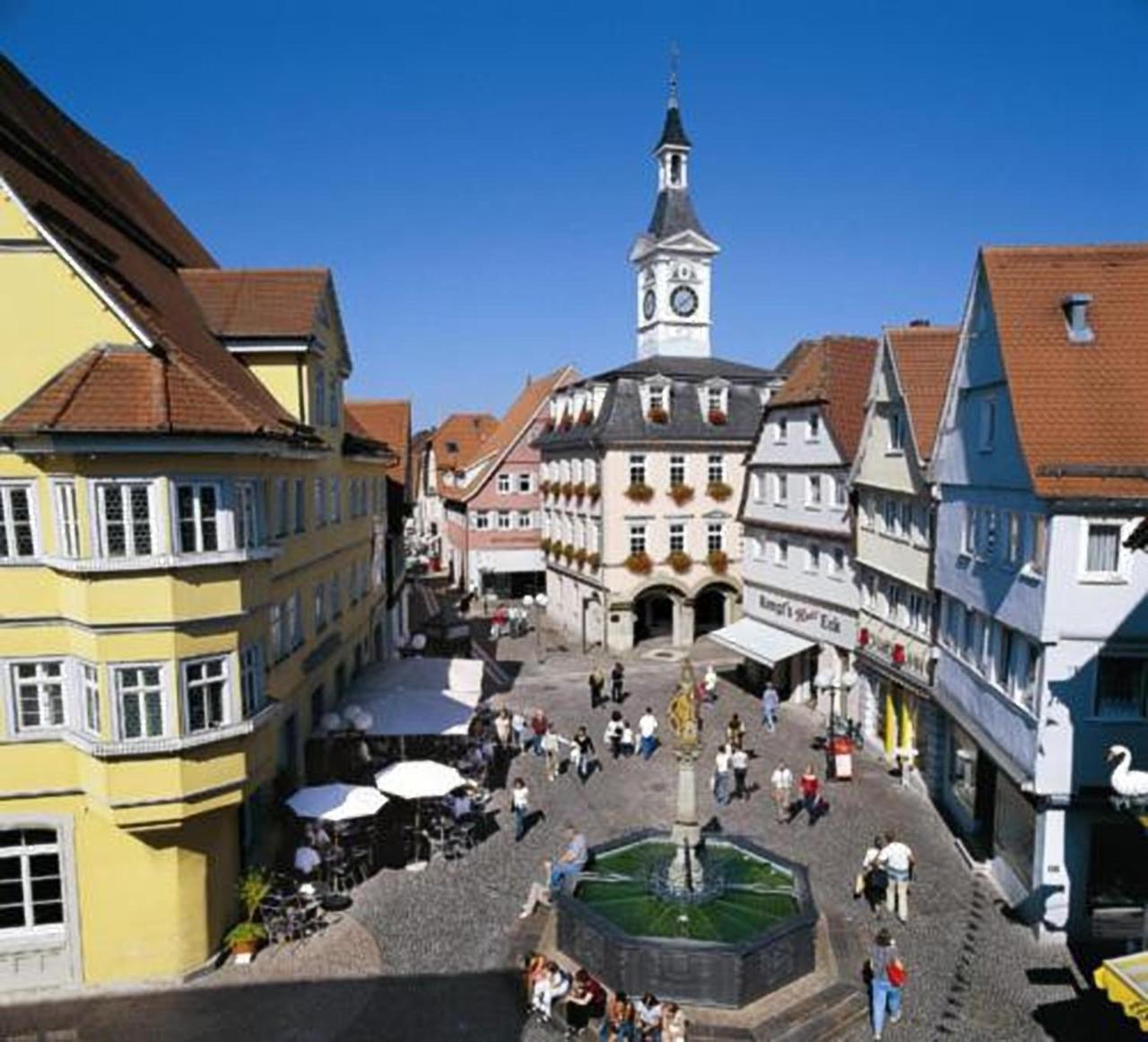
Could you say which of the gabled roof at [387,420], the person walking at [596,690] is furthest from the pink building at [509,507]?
the person walking at [596,690]

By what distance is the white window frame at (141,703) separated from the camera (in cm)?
1445

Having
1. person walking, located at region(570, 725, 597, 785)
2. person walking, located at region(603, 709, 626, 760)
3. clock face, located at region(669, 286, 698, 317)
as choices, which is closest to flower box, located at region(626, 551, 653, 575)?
clock face, located at region(669, 286, 698, 317)

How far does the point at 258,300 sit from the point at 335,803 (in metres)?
11.2

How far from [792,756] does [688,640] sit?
1624 cm

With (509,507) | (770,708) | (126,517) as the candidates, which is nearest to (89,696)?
(126,517)

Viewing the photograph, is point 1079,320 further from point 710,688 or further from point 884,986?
point 710,688

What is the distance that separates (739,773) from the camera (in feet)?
79.0

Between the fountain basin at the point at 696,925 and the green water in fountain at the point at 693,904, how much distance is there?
0.7 inches

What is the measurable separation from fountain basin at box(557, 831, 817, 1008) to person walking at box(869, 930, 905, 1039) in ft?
3.91

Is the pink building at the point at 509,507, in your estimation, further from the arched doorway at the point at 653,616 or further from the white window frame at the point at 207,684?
the white window frame at the point at 207,684

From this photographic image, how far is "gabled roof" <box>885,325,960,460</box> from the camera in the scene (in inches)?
957

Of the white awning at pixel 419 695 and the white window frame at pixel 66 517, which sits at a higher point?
the white window frame at pixel 66 517

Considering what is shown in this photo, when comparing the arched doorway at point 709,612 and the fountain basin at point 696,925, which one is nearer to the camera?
the fountain basin at point 696,925

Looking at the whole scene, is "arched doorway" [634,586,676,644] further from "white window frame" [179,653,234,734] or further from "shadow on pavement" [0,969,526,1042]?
"white window frame" [179,653,234,734]
